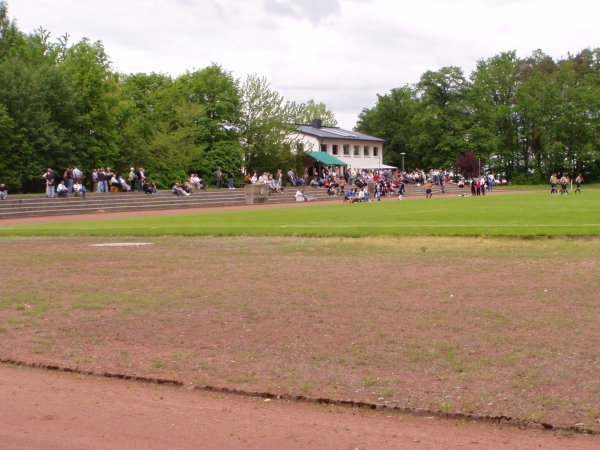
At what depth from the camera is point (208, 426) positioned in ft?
20.2

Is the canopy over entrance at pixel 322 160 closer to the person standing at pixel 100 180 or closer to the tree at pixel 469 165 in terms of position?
the tree at pixel 469 165

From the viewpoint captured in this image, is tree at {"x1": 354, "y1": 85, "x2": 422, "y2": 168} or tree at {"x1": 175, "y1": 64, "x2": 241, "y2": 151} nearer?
tree at {"x1": 175, "y1": 64, "x2": 241, "y2": 151}

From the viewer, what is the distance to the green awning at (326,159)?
93.1 metres

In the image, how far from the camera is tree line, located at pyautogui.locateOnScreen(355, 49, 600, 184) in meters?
89.1

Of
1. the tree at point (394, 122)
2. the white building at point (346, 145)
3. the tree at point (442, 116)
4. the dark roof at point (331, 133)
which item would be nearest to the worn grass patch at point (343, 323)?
the white building at point (346, 145)

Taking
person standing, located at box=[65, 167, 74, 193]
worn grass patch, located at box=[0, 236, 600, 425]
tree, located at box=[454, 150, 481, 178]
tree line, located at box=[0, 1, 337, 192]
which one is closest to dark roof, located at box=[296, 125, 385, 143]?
tree, located at box=[454, 150, 481, 178]

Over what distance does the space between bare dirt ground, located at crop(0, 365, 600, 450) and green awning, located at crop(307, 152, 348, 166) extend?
8619 cm

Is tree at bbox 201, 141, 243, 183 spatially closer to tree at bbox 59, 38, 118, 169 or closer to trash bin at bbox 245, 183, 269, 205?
tree at bbox 59, 38, 118, 169

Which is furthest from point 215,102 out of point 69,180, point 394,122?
point 394,122

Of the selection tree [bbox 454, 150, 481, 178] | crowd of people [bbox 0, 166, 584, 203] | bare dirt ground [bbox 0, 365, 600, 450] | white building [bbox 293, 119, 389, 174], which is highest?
white building [bbox 293, 119, 389, 174]

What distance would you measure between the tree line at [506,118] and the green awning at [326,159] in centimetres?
1560

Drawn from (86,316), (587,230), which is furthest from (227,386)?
(587,230)

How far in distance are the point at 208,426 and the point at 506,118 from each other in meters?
96.9

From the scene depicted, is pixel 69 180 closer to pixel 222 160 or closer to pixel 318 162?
pixel 222 160
